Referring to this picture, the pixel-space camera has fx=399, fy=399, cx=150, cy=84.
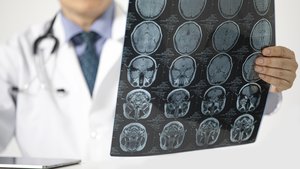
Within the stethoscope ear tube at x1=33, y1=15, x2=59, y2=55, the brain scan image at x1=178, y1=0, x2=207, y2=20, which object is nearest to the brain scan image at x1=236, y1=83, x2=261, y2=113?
the brain scan image at x1=178, y1=0, x2=207, y2=20

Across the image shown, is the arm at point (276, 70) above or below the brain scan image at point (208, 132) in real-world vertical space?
above

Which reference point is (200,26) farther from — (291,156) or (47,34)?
(291,156)

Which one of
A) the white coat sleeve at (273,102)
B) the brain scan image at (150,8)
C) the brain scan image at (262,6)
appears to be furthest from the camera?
the white coat sleeve at (273,102)

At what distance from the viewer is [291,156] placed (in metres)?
1.16

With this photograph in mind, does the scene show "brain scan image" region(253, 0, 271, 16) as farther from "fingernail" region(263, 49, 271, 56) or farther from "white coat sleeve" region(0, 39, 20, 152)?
"white coat sleeve" region(0, 39, 20, 152)

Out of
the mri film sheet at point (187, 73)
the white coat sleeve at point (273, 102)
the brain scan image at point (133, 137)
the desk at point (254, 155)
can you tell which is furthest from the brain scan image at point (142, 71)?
the white coat sleeve at point (273, 102)

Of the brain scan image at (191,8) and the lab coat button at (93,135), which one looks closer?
the brain scan image at (191,8)

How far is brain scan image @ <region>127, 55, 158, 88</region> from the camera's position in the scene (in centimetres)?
91

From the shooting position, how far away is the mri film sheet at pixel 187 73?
90cm

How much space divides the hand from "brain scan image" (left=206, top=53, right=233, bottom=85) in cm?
9

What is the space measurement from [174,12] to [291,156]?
577 millimetres

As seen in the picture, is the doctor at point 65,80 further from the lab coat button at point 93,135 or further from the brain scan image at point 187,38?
the brain scan image at point 187,38

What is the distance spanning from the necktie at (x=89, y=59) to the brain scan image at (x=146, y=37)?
0.16m

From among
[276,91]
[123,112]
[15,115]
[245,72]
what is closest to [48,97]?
[15,115]
